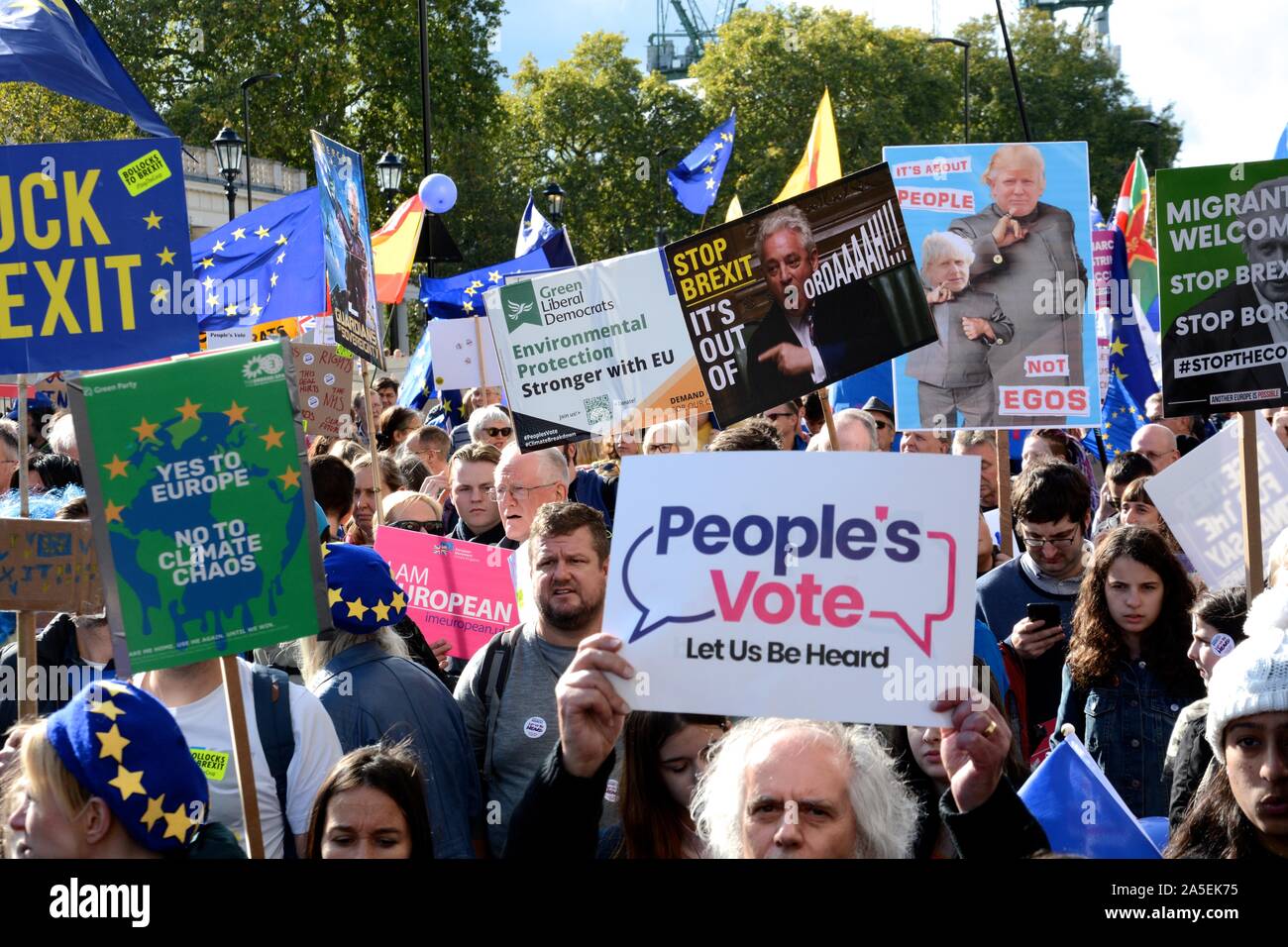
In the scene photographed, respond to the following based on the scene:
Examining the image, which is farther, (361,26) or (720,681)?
(361,26)

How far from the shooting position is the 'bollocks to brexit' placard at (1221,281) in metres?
5.02

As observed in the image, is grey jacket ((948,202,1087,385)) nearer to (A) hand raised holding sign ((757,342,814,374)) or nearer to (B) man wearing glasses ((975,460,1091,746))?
(B) man wearing glasses ((975,460,1091,746))

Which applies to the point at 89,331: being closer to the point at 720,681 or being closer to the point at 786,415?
the point at 720,681

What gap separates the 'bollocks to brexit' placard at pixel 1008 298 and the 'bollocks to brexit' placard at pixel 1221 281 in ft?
5.79

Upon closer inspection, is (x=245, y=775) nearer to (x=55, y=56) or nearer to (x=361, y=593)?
(x=361, y=593)

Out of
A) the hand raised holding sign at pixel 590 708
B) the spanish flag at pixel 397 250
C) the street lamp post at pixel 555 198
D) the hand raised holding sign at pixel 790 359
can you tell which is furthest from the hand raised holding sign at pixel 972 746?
the street lamp post at pixel 555 198

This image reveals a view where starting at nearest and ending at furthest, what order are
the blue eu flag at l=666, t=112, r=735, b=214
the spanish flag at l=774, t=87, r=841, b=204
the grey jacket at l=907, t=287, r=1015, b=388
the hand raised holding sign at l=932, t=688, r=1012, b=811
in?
the hand raised holding sign at l=932, t=688, r=1012, b=811 → the grey jacket at l=907, t=287, r=1015, b=388 → the spanish flag at l=774, t=87, r=841, b=204 → the blue eu flag at l=666, t=112, r=735, b=214

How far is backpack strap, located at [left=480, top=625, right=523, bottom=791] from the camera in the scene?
4316mm

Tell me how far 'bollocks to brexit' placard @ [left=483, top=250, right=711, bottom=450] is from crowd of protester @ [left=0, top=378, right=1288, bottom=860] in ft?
2.59

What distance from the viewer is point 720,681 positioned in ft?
9.59

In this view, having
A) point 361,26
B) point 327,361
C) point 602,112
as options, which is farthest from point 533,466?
point 602,112

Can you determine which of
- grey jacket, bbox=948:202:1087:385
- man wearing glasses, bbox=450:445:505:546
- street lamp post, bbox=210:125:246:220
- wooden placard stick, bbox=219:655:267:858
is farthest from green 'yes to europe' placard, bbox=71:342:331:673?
street lamp post, bbox=210:125:246:220
